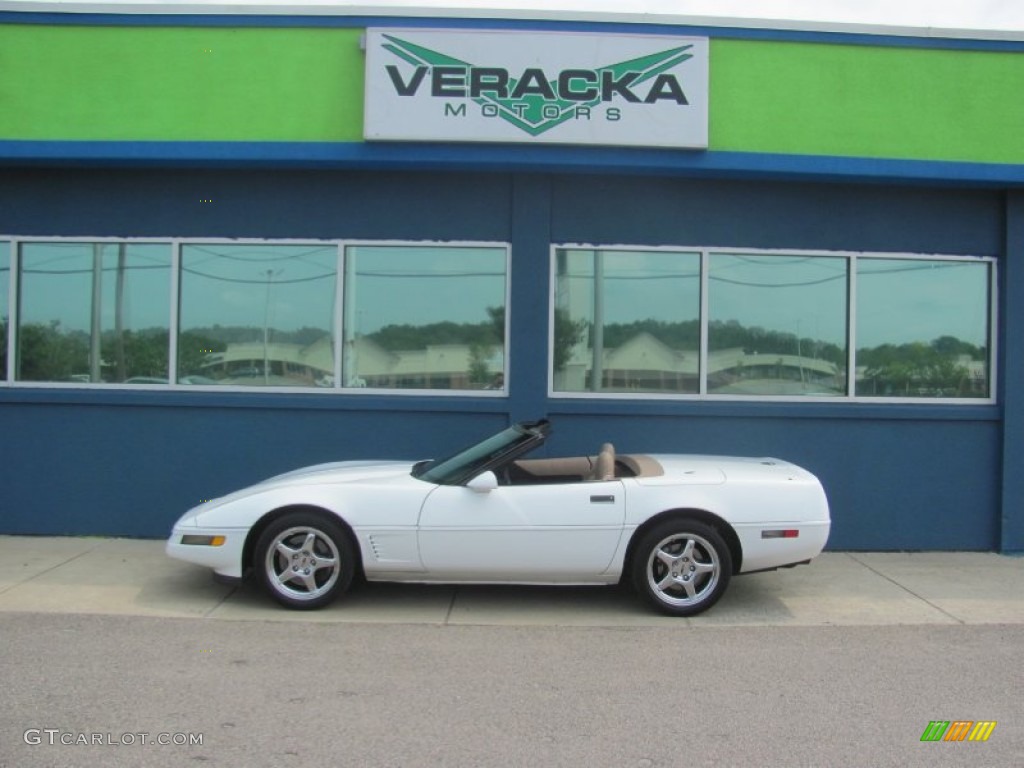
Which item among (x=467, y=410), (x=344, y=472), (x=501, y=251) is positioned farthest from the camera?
(x=501, y=251)

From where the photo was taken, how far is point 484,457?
6.20 m

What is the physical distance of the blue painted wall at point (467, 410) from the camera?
8.31 m

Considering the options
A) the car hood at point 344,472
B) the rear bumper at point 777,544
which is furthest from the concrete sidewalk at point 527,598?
the car hood at point 344,472

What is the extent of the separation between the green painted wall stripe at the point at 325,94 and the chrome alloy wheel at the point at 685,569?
3.81m

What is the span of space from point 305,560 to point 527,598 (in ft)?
5.30

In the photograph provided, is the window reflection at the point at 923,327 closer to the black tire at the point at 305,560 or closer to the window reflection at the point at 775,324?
the window reflection at the point at 775,324

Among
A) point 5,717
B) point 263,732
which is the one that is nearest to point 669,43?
point 263,732

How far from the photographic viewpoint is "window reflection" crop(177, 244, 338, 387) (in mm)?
8523

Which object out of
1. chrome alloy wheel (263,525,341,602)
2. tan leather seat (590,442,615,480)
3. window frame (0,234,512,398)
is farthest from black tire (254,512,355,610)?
window frame (0,234,512,398)

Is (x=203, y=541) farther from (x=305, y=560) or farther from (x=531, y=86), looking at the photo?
(x=531, y=86)

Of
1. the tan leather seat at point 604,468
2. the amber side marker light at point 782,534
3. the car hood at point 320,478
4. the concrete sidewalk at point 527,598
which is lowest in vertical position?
the concrete sidewalk at point 527,598

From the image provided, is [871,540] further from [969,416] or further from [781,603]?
[781,603]

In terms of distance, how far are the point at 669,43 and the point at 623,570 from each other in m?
4.70

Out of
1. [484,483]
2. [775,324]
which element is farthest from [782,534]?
[775,324]
